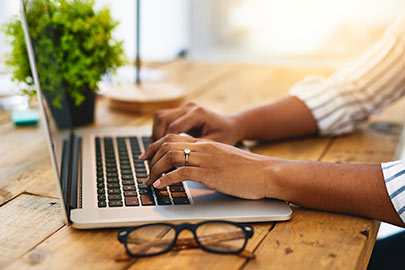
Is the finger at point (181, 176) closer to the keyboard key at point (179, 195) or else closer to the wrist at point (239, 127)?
the keyboard key at point (179, 195)

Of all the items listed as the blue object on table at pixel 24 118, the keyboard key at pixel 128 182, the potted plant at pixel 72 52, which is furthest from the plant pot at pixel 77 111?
the keyboard key at pixel 128 182

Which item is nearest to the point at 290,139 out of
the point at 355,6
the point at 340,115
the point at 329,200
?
the point at 340,115

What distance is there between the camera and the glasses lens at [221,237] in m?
0.65

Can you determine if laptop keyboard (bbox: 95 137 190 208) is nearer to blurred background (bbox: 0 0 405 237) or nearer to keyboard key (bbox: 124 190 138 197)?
keyboard key (bbox: 124 190 138 197)

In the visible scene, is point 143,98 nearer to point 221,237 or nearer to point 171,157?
point 171,157

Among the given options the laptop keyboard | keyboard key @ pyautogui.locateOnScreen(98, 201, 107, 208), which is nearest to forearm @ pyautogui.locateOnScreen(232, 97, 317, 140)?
the laptop keyboard

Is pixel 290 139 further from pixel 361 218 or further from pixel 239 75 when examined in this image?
pixel 239 75

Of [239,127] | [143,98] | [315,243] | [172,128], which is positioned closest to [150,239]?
[315,243]

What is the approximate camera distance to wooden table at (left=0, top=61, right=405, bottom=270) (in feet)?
2.07

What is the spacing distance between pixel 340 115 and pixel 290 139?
139 mm

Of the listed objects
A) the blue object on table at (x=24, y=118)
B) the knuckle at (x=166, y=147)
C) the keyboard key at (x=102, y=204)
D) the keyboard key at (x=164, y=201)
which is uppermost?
the knuckle at (x=166, y=147)

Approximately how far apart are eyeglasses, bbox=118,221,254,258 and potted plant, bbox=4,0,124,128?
476 millimetres

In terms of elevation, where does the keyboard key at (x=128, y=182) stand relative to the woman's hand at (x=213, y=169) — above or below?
below

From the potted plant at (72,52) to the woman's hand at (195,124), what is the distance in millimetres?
228
